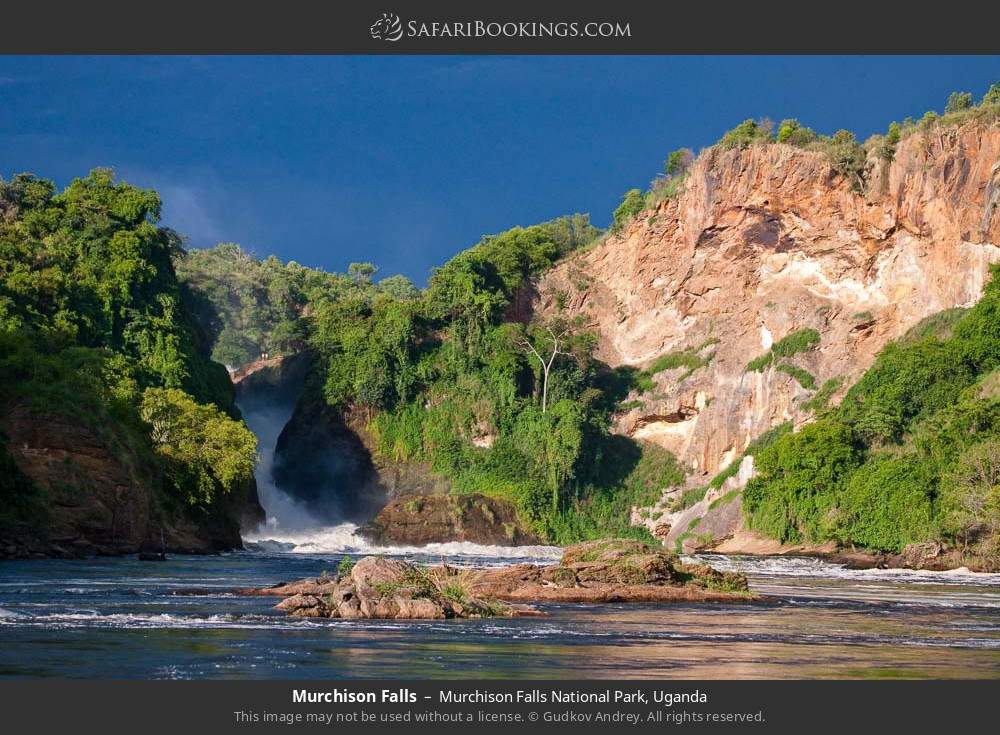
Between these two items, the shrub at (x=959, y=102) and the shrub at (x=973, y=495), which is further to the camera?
the shrub at (x=959, y=102)

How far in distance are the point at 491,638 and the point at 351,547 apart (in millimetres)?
49323

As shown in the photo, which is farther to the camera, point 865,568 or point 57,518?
point 865,568

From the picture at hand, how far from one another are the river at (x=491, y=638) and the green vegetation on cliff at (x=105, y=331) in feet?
54.7

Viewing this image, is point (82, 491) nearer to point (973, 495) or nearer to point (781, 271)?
point (973, 495)

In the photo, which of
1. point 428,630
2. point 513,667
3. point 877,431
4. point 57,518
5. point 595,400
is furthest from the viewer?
point 595,400

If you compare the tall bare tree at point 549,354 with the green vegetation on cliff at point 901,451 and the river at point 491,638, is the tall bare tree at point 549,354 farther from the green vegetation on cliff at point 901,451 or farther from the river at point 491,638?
the river at point 491,638

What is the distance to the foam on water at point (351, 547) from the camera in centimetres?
6575

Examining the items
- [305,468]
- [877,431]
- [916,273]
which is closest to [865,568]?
[877,431]

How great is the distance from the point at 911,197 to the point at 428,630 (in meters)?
58.2

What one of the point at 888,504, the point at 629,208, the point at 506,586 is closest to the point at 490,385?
the point at 629,208

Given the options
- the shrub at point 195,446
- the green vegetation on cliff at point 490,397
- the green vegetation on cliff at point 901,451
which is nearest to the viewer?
the green vegetation on cliff at point 901,451

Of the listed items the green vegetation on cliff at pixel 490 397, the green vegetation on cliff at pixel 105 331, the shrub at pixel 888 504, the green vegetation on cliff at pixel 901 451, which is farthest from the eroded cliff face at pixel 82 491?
the shrub at pixel 888 504
